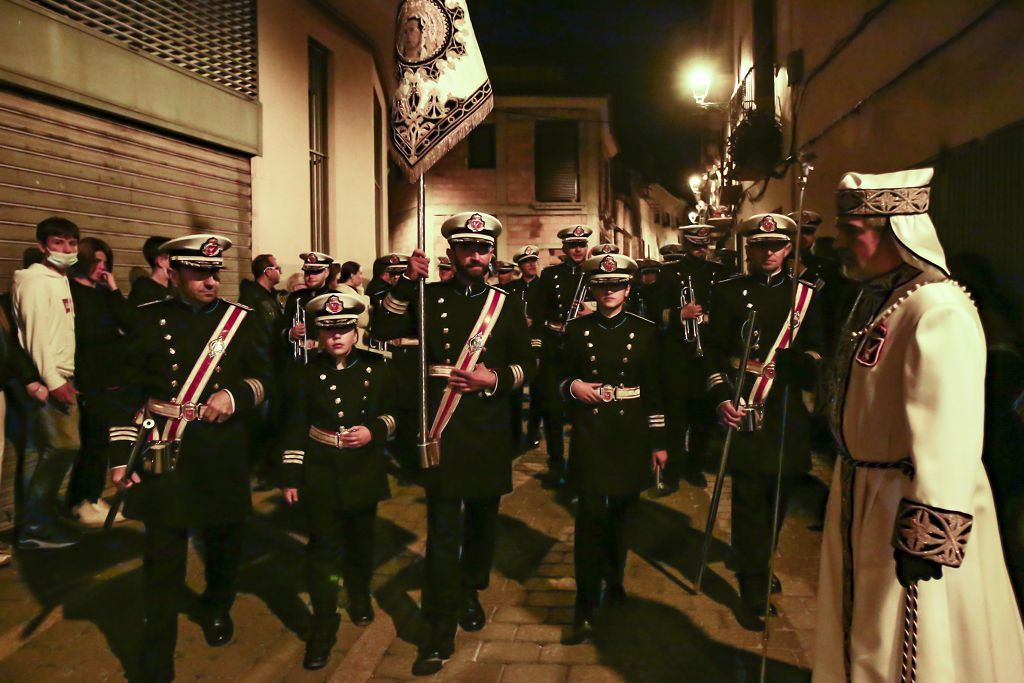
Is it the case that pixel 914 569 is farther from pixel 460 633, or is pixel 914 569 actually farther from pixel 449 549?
pixel 460 633

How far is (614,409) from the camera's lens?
16.0ft

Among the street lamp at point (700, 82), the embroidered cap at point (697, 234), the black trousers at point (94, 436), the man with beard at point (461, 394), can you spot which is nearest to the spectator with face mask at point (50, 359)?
the black trousers at point (94, 436)

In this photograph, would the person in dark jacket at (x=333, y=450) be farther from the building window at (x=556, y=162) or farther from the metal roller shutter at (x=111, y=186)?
the building window at (x=556, y=162)

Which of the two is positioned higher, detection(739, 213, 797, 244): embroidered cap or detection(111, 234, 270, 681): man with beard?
detection(739, 213, 797, 244): embroidered cap

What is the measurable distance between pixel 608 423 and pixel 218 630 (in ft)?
8.37

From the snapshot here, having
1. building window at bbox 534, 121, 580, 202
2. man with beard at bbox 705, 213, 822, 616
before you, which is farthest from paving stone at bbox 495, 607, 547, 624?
building window at bbox 534, 121, 580, 202

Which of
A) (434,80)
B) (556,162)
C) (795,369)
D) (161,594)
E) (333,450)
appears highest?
(556,162)

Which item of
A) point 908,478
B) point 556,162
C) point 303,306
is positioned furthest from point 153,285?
point 556,162

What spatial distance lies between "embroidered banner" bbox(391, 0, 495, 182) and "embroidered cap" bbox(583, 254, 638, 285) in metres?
1.11

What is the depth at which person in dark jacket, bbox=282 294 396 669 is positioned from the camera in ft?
14.8

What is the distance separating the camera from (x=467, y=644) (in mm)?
4625

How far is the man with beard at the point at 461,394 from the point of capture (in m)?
4.51

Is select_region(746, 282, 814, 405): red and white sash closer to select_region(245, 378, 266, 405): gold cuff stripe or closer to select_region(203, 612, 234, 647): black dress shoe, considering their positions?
select_region(245, 378, 266, 405): gold cuff stripe

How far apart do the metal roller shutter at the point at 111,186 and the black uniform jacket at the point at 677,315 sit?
523 centimetres
